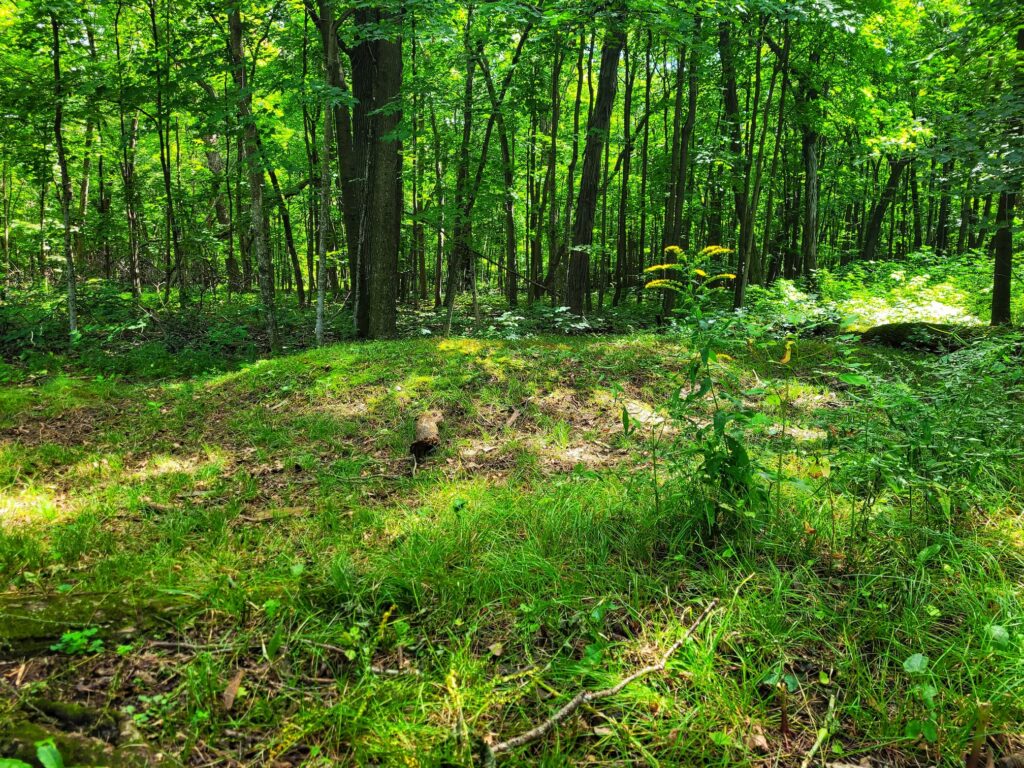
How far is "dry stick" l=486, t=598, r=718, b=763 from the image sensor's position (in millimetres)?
1719

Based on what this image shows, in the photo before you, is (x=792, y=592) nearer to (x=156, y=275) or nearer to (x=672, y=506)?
(x=672, y=506)

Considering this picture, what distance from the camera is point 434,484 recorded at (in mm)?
4004

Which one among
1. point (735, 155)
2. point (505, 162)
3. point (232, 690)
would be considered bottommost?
point (232, 690)

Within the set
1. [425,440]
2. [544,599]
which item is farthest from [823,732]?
[425,440]

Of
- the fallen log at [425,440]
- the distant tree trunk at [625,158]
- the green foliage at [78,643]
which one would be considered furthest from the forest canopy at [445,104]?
the green foliage at [78,643]

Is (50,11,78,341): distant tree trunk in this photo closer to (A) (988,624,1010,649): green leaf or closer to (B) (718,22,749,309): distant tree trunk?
(B) (718,22,749,309): distant tree trunk

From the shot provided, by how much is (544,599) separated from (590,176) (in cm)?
1074

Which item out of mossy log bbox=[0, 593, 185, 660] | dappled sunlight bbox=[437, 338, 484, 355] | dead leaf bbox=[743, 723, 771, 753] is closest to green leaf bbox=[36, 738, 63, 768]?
mossy log bbox=[0, 593, 185, 660]

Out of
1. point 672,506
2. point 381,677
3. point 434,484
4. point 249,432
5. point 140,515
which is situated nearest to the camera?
point 381,677

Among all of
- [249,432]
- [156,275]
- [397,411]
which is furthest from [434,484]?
[156,275]

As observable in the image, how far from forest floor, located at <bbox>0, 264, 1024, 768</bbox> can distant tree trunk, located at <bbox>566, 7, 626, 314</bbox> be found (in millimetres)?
7670

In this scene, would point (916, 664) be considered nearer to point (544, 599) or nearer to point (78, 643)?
point (544, 599)

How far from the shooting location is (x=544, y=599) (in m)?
2.44

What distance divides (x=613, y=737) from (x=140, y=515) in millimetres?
3416
